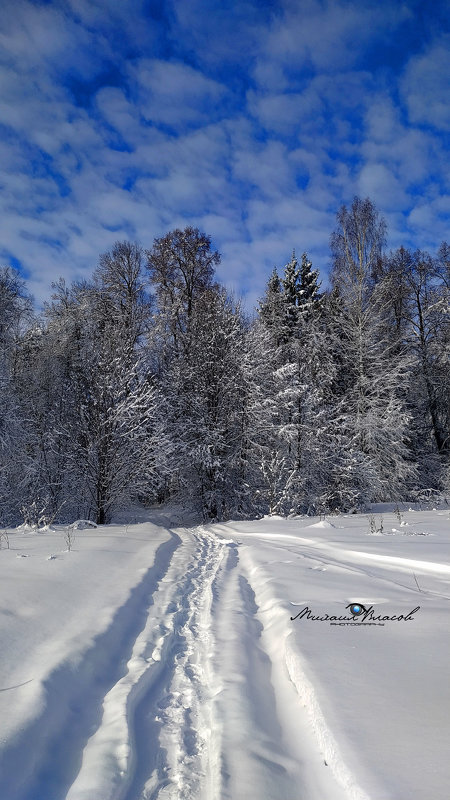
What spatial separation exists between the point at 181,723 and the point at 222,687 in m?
0.33

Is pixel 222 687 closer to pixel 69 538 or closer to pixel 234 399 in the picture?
pixel 69 538

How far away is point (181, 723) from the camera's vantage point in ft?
6.95

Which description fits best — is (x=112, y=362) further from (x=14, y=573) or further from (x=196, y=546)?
(x=14, y=573)

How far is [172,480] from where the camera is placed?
17000 mm

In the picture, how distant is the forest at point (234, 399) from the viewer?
14.8m

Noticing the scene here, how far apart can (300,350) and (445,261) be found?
27.2 ft

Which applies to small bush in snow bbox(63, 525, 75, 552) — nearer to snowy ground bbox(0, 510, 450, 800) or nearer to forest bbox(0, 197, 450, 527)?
snowy ground bbox(0, 510, 450, 800)

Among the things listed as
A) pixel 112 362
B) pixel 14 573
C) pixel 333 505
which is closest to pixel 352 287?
pixel 333 505

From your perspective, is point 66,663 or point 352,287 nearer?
point 66,663

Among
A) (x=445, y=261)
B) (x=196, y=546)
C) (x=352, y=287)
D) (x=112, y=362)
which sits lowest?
(x=196, y=546)

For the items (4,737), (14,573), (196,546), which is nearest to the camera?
(4,737)
